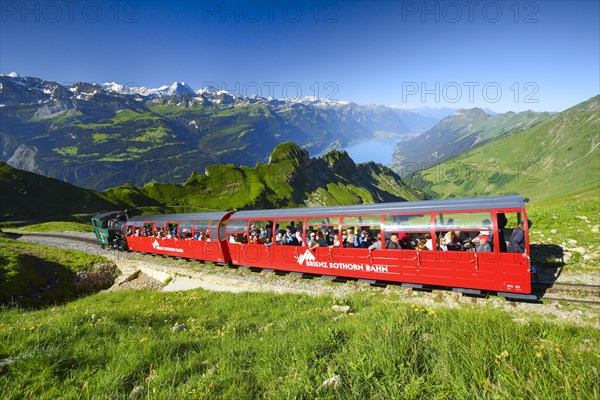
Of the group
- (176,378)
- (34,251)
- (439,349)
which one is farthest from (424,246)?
(34,251)

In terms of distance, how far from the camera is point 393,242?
13.4 meters

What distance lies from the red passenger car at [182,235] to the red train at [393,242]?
0.52ft

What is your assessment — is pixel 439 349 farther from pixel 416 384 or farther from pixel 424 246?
pixel 424 246

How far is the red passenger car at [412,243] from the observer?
1123cm

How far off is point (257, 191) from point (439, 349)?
138133 mm

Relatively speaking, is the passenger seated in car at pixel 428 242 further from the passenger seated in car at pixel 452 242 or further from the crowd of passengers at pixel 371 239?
the passenger seated in car at pixel 452 242

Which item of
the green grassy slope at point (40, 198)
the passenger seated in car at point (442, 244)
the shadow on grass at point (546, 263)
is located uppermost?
the green grassy slope at point (40, 198)

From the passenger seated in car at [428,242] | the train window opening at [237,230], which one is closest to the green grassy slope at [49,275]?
the train window opening at [237,230]

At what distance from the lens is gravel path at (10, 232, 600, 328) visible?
33.6ft

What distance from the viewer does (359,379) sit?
167 inches

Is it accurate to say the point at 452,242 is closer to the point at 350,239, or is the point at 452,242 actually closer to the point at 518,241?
the point at 518,241

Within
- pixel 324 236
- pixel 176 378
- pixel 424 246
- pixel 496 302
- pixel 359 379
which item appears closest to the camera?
pixel 359 379

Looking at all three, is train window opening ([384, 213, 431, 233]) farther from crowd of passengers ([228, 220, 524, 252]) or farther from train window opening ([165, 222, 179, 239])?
train window opening ([165, 222, 179, 239])

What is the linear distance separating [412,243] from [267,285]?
8204mm
